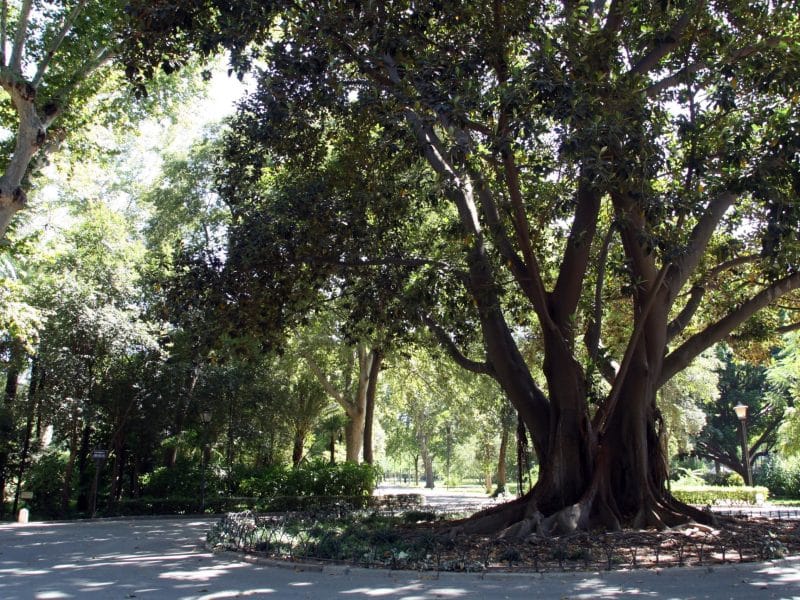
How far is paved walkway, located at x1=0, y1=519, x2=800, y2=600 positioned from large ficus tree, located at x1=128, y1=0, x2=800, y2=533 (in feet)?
9.30

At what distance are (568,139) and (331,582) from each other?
6.17m

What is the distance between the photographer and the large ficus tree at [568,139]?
8.76m

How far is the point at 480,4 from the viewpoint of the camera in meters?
10.2

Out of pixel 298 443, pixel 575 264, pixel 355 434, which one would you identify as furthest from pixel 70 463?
pixel 575 264

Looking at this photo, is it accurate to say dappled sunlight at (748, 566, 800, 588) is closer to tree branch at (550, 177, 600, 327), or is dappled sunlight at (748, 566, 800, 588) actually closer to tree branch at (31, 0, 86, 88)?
tree branch at (550, 177, 600, 327)

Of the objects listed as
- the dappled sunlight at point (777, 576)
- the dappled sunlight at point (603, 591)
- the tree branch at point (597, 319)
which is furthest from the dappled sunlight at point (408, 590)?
the tree branch at point (597, 319)

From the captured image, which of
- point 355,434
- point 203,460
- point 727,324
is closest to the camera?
point 727,324

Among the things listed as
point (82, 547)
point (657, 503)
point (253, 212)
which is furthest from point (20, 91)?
point (657, 503)

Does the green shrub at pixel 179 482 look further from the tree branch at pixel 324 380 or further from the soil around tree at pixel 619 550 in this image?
the soil around tree at pixel 619 550

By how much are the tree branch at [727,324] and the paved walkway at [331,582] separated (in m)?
4.65

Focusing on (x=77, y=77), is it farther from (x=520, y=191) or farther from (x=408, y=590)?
(x=408, y=590)

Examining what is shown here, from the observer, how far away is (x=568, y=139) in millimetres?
7898

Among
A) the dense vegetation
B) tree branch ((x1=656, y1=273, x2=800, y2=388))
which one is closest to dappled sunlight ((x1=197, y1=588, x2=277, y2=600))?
the dense vegetation

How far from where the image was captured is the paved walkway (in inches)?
278
